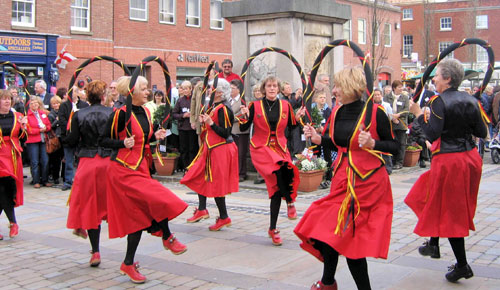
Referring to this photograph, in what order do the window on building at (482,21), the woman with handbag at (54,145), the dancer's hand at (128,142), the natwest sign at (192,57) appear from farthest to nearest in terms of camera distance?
the window on building at (482,21) → the natwest sign at (192,57) → the woman with handbag at (54,145) → the dancer's hand at (128,142)

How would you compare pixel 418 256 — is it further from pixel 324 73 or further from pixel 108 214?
pixel 324 73

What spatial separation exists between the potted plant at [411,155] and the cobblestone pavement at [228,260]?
197 inches

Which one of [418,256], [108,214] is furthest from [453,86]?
[108,214]

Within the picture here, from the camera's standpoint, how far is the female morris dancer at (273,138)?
7.09 metres

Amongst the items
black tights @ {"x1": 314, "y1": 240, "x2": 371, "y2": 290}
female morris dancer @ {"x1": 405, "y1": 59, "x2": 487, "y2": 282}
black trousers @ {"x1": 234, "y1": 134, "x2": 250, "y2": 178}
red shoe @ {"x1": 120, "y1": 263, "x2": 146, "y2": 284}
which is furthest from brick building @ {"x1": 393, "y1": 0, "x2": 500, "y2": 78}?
black tights @ {"x1": 314, "y1": 240, "x2": 371, "y2": 290}

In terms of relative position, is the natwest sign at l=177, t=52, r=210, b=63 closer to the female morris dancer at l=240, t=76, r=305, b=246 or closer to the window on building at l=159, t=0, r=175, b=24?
the window on building at l=159, t=0, r=175, b=24

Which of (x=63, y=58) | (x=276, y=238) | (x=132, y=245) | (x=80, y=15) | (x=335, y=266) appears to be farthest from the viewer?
(x=80, y=15)

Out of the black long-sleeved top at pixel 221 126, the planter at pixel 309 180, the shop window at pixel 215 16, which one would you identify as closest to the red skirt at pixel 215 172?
the black long-sleeved top at pixel 221 126

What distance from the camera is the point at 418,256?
241 inches

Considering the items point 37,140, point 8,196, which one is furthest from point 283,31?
point 8,196

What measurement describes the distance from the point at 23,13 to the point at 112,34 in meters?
4.31

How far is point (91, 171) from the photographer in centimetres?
598

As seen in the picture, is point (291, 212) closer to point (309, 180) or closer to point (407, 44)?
point (309, 180)

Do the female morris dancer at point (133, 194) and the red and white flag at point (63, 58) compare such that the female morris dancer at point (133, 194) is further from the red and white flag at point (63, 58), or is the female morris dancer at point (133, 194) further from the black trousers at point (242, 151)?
the red and white flag at point (63, 58)
